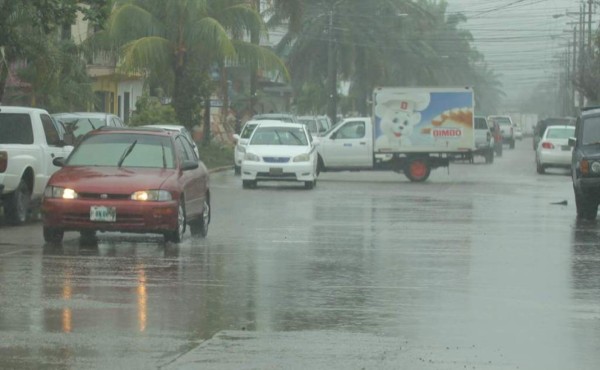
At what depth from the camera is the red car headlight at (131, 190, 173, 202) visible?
17.4 metres

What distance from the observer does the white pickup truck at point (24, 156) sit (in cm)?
2089

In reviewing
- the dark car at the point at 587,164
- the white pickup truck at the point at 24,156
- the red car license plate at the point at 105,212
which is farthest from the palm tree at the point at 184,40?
the red car license plate at the point at 105,212

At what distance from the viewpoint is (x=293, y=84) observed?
76000 millimetres

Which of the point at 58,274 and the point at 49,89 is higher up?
the point at 49,89

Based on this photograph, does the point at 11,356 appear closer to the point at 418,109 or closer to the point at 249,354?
the point at 249,354

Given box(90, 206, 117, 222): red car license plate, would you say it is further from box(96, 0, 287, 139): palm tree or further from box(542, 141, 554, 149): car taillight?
box(542, 141, 554, 149): car taillight

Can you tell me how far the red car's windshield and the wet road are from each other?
42.4 inches

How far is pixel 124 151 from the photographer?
18609 millimetres

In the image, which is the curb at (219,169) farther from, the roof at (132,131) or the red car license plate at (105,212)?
the red car license plate at (105,212)

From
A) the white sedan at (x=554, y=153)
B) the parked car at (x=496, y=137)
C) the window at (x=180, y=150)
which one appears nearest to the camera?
the window at (x=180, y=150)

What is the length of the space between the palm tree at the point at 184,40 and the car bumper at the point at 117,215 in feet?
87.8

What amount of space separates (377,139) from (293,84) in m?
37.6

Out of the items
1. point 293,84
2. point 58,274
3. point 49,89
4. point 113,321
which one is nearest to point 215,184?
point 49,89

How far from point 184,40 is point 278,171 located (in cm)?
1316
